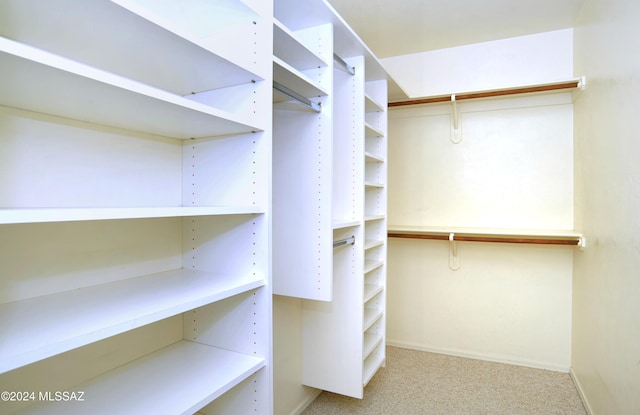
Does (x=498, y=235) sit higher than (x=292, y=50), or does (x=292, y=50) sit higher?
(x=292, y=50)

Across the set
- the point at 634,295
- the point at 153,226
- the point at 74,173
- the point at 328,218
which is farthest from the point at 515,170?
the point at 74,173

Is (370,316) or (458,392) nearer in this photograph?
(370,316)

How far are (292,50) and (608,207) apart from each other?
1.78 metres

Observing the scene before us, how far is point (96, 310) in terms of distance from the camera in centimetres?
83

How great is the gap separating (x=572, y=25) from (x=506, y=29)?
0.45 metres

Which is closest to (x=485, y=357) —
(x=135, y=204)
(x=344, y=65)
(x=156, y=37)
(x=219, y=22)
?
(x=344, y=65)

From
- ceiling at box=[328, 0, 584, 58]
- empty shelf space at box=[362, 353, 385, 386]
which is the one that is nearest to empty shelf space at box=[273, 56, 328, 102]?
ceiling at box=[328, 0, 584, 58]

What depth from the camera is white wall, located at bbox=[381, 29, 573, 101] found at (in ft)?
8.80

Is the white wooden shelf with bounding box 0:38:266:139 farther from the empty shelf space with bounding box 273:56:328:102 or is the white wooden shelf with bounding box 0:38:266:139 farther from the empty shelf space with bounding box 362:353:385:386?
the empty shelf space with bounding box 362:353:385:386

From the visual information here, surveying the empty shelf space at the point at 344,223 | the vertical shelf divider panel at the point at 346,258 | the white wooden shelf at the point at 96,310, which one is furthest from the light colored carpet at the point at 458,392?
the white wooden shelf at the point at 96,310

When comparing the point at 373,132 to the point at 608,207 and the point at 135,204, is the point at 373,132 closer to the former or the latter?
the point at 608,207

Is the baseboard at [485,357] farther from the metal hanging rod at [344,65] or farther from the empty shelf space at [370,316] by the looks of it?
the metal hanging rod at [344,65]

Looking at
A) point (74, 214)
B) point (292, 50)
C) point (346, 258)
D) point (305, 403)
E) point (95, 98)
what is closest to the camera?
point (74, 214)

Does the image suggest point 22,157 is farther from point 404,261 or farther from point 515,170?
point 515,170
